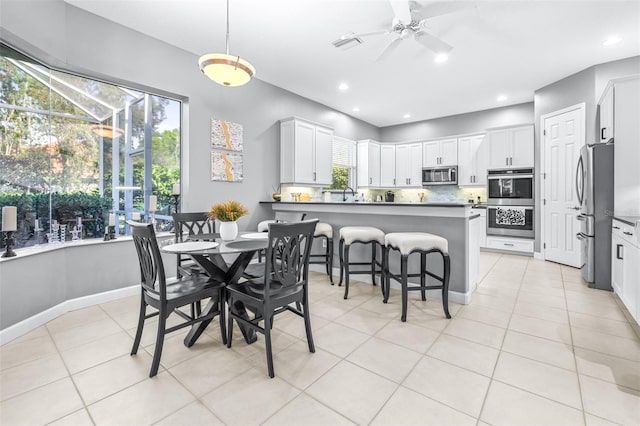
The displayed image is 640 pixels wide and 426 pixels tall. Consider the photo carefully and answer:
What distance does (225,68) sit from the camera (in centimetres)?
224

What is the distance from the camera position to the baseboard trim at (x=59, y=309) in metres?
2.28

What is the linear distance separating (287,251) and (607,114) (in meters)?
4.21

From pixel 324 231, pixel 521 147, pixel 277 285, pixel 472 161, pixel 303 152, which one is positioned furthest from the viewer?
pixel 472 161

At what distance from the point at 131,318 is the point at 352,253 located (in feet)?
8.31

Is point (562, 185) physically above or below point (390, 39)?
below

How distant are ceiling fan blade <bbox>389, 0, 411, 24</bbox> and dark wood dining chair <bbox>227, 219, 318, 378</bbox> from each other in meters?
2.07

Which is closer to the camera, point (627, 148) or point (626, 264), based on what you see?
point (626, 264)

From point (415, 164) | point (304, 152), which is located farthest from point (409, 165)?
point (304, 152)

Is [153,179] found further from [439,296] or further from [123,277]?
[439,296]

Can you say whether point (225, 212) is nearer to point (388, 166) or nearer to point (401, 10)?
point (401, 10)

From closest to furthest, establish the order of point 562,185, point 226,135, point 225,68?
1. point 225,68
2. point 226,135
3. point 562,185

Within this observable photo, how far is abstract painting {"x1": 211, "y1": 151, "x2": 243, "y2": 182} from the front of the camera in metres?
3.99

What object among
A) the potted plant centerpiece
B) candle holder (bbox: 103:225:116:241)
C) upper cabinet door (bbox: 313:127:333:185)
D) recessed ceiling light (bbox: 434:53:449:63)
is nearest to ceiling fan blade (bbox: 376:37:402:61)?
recessed ceiling light (bbox: 434:53:449:63)

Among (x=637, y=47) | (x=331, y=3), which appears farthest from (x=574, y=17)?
(x=331, y=3)
